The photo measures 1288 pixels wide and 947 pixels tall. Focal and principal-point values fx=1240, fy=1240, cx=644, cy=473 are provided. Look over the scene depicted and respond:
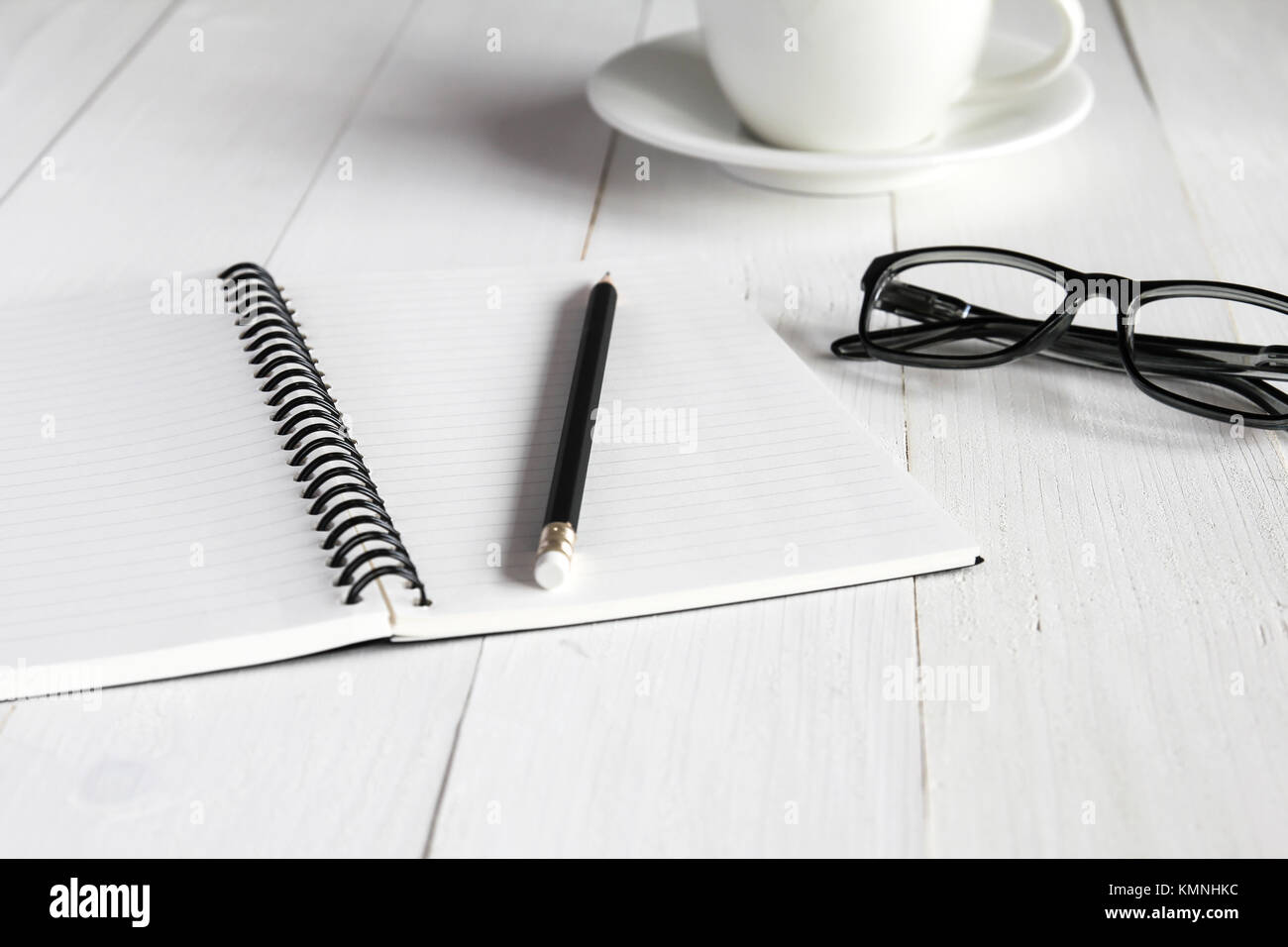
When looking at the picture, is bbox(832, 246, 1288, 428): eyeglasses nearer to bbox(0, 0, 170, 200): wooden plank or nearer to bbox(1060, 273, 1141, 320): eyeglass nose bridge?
bbox(1060, 273, 1141, 320): eyeglass nose bridge

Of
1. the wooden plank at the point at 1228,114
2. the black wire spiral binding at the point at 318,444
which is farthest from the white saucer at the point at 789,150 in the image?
the black wire spiral binding at the point at 318,444

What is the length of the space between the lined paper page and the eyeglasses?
1.00 feet

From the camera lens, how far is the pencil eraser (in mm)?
458

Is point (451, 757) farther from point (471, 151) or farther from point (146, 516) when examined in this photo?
point (471, 151)

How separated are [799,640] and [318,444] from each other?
0.70ft

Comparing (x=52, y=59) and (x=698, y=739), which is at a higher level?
(x=698, y=739)

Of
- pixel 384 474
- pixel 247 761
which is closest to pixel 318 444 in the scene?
pixel 384 474

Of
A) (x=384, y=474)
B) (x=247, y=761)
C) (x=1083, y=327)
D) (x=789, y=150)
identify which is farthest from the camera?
(x=789, y=150)

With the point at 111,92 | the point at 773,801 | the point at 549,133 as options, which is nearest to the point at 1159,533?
the point at 773,801

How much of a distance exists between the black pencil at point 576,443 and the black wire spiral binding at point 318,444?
0.05m

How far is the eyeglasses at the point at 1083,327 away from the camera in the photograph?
0.59 metres

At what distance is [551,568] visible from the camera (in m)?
0.46

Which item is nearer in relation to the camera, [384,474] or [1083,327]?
[384,474]
